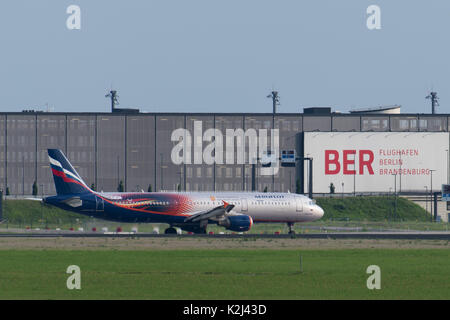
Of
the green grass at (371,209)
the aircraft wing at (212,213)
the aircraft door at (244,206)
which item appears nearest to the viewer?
the aircraft wing at (212,213)

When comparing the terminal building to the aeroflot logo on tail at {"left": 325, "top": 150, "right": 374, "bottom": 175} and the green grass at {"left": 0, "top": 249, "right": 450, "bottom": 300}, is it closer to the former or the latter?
the aeroflot logo on tail at {"left": 325, "top": 150, "right": 374, "bottom": 175}

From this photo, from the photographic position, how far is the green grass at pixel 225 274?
3753 centimetres

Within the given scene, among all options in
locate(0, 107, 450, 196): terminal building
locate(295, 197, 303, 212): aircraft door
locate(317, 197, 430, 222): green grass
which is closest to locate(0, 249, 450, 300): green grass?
locate(295, 197, 303, 212): aircraft door

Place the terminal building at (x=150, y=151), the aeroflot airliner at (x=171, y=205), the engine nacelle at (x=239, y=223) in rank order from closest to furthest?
the aeroflot airliner at (x=171, y=205) < the engine nacelle at (x=239, y=223) < the terminal building at (x=150, y=151)

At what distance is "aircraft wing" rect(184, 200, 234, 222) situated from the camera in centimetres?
8544

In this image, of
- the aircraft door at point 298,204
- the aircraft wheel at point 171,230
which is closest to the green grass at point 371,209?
the aircraft door at point 298,204

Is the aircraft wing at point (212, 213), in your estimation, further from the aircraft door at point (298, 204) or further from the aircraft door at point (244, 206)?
the aircraft door at point (298, 204)

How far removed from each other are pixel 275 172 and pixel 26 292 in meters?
143

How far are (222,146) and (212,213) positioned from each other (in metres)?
93.4

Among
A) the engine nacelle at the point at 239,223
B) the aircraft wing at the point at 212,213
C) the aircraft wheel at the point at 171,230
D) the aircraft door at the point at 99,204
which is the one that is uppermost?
the aircraft door at the point at 99,204

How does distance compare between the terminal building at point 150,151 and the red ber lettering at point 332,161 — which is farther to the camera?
the red ber lettering at point 332,161

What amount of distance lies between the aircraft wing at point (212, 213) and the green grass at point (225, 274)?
908 inches

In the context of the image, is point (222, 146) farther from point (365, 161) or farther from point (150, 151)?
point (365, 161)

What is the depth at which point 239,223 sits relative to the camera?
85062mm
